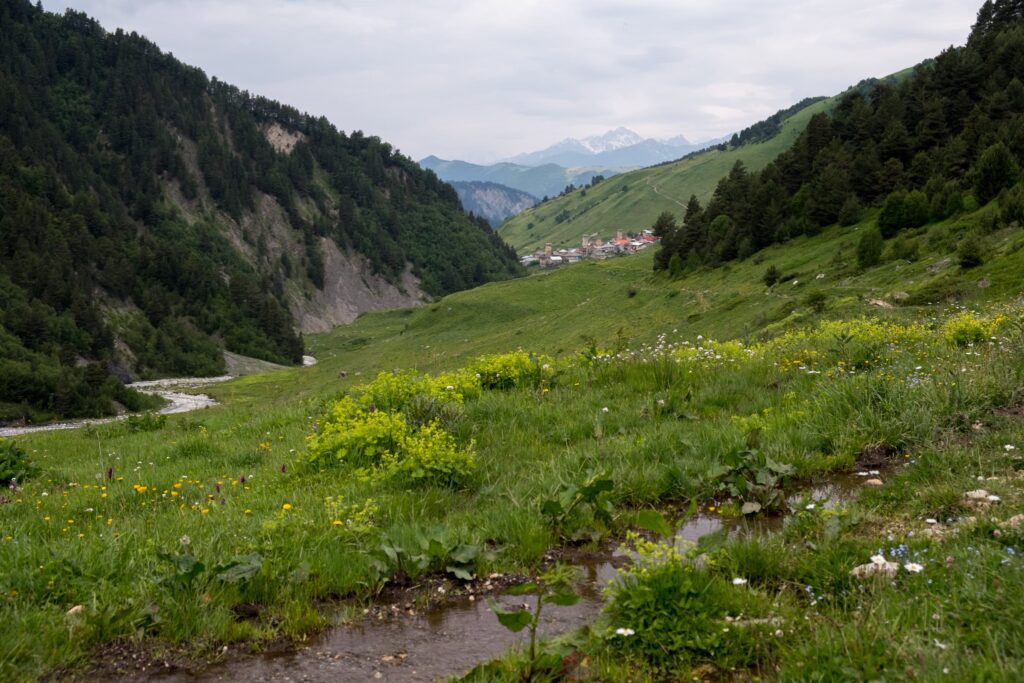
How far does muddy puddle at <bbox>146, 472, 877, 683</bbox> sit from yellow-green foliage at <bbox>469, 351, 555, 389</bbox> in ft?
21.4

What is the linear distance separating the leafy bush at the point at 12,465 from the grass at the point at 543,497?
0.27 metres

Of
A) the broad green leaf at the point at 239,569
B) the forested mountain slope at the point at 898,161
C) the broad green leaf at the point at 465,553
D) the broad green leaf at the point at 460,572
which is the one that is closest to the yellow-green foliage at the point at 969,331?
the broad green leaf at the point at 465,553

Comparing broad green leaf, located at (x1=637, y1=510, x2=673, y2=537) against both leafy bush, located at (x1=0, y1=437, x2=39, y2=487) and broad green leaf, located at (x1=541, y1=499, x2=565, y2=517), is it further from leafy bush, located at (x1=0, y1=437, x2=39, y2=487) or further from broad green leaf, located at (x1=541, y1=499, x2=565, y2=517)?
leafy bush, located at (x1=0, y1=437, x2=39, y2=487)

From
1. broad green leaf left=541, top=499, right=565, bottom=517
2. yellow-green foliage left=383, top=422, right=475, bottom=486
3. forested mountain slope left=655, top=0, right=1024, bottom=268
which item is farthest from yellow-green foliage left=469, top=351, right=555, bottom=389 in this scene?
forested mountain slope left=655, top=0, right=1024, bottom=268

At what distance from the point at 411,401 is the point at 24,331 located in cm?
15686

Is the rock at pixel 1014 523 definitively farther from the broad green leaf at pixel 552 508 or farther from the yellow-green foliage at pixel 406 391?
the yellow-green foliage at pixel 406 391

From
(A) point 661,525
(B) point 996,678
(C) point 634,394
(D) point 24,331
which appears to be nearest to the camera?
(B) point 996,678

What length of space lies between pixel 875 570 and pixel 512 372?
811 centimetres

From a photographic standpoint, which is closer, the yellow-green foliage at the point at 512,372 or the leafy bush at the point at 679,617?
the leafy bush at the point at 679,617

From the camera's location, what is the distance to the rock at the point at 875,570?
4.38 m

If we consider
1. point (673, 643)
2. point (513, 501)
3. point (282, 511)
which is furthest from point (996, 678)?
point (282, 511)

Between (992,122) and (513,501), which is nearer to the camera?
(513,501)

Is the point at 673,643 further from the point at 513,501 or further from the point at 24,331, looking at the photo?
the point at 24,331

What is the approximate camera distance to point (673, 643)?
4184mm
